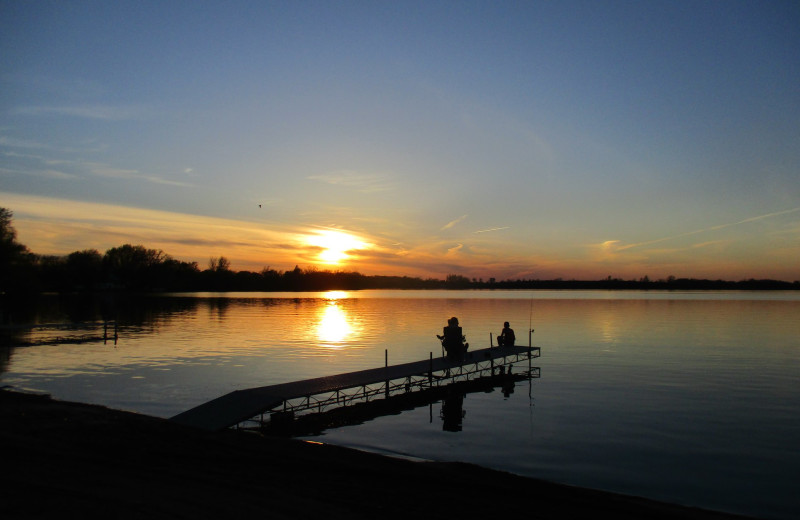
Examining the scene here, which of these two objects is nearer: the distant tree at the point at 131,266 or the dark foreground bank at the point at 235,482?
the dark foreground bank at the point at 235,482

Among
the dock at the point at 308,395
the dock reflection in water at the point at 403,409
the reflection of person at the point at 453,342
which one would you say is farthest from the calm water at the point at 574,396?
the reflection of person at the point at 453,342

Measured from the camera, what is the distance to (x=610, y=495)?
861 centimetres

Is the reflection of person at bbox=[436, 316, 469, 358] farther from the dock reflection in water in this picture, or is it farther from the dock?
the dock reflection in water

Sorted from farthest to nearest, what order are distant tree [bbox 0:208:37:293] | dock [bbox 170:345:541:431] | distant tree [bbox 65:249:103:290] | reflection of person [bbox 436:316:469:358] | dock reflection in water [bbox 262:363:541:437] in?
distant tree [bbox 65:249:103:290] → distant tree [bbox 0:208:37:293] → reflection of person [bbox 436:316:469:358] → dock reflection in water [bbox 262:363:541:437] → dock [bbox 170:345:541:431]

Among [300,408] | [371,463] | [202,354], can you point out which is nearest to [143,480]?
[371,463]

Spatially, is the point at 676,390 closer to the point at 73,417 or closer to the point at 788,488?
the point at 788,488

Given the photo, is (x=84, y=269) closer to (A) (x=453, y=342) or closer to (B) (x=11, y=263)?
(B) (x=11, y=263)

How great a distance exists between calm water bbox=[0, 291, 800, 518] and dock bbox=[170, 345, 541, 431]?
1.61 metres

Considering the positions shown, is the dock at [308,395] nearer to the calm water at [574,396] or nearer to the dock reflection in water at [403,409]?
the dock reflection in water at [403,409]

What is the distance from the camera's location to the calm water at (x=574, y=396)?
11461 millimetres

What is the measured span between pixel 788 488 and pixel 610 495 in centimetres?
474

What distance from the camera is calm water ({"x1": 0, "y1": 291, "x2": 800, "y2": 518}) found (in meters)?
11.5

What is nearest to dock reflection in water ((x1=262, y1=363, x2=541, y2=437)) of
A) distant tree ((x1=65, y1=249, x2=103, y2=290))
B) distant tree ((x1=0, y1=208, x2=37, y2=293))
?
distant tree ((x1=0, y1=208, x2=37, y2=293))

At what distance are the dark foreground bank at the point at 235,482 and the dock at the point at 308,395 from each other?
246cm
